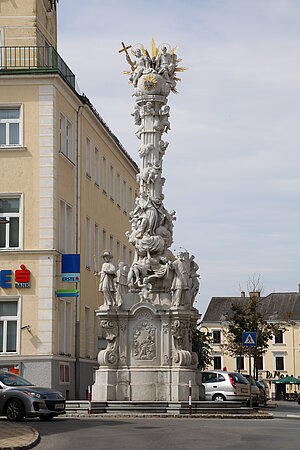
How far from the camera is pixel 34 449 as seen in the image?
58.0ft

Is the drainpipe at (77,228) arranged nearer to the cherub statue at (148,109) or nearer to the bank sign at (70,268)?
the bank sign at (70,268)

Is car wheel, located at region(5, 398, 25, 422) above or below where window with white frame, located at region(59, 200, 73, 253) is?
below

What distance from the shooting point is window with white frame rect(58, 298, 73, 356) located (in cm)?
3894

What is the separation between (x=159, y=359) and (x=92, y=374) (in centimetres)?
1301

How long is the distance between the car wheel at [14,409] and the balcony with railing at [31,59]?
17.3 metres

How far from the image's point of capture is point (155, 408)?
95.5ft

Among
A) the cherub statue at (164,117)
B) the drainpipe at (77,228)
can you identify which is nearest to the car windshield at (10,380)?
the cherub statue at (164,117)

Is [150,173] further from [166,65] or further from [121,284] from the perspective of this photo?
[166,65]

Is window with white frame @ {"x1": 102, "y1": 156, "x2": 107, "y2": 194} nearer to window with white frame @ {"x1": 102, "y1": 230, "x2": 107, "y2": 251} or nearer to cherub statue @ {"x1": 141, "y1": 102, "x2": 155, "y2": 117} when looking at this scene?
window with white frame @ {"x1": 102, "y1": 230, "x2": 107, "y2": 251}

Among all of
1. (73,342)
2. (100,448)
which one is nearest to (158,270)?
(73,342)

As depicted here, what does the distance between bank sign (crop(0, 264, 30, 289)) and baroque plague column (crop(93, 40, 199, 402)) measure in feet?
21.6

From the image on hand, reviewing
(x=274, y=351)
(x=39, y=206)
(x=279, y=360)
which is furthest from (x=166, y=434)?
(x=279, y=360)

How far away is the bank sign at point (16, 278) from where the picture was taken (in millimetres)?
37688

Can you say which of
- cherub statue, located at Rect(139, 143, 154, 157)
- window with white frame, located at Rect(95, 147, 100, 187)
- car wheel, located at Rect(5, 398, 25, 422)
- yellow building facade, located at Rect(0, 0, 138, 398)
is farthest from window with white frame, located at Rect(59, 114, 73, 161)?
car wheel, located at Rect(5, 398, 25, 422)
